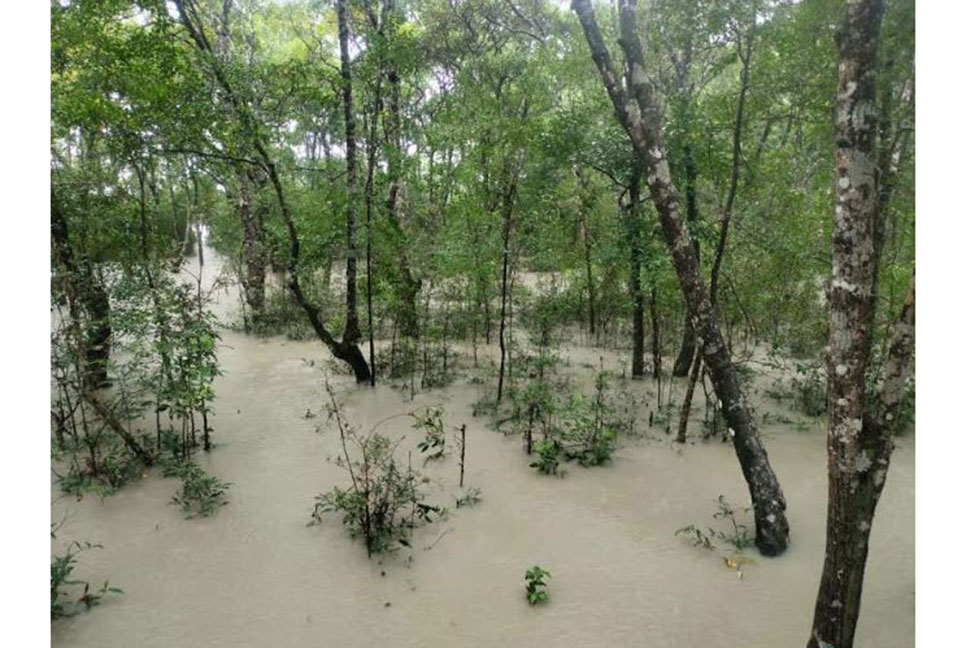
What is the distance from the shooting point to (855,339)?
3.02 m

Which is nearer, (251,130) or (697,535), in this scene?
(697,535)

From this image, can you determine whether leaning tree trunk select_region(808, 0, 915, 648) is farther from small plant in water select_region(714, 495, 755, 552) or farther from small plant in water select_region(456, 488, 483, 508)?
small plant in water select_region(456, 488, 483, 508)

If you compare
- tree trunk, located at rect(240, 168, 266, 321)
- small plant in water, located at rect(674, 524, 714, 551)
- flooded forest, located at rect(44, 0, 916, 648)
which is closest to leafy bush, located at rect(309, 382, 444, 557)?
flooded forest, located at rect(44, 0, 916, 648)

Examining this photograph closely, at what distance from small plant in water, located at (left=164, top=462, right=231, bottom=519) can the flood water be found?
108 mm

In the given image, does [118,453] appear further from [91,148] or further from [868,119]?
[868,119]

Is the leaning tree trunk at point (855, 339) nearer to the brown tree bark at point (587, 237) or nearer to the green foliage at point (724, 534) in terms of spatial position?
the green foliage at point (724, 534)

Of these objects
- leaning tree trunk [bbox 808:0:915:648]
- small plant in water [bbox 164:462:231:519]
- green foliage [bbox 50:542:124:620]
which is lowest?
green foliage [bbox 50:542:124:620]

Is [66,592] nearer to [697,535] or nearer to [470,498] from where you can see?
[470,498]

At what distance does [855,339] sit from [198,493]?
586 cm

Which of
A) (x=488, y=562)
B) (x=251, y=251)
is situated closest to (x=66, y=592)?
(x=488, y=562)

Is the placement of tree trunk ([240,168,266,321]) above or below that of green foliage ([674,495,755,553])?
above

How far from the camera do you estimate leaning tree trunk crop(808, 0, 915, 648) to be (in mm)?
2875

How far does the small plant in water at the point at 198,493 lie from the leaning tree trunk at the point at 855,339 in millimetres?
5415

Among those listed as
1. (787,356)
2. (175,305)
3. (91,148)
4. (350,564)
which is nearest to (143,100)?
(175,305)
